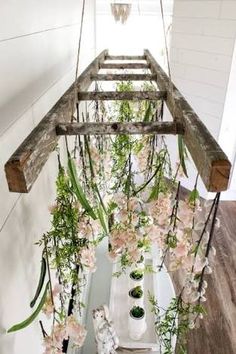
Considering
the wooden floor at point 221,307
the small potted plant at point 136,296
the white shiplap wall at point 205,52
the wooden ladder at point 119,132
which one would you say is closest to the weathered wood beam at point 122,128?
the wooden ladder at point 119,132

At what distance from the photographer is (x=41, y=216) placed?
101 centimetres

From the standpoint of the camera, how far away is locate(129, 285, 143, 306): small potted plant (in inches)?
52.6

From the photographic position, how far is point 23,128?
78cm

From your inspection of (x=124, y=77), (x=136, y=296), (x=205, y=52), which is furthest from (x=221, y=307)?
(x=205, y=52)

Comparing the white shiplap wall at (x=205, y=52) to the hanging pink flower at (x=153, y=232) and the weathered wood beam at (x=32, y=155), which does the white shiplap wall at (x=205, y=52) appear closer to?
the hanging pink flower at (x=153, y=232)

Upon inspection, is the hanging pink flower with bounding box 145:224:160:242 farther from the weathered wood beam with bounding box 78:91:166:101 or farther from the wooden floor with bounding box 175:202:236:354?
the wooden floor with bounding box 175:202:236:354

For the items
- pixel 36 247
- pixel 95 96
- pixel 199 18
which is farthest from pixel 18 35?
pixel 199 18

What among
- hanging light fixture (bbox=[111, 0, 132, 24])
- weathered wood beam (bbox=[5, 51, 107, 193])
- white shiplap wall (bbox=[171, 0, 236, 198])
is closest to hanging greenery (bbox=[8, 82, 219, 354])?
weathered wood beam (bbox=[5, 51, 107, 193])

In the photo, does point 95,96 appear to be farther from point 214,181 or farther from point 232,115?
point 232,115

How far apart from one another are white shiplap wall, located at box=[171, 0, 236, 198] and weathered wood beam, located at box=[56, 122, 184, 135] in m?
2.13

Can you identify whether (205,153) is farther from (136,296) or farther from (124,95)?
(136,296)

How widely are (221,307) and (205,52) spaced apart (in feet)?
6.77

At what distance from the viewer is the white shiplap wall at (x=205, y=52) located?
7.73 ft

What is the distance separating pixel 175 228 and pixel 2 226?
403mm
